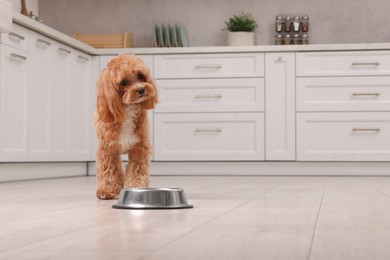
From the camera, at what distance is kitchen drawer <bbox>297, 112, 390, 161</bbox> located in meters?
5.46

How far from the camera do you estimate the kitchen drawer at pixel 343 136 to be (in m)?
5.46

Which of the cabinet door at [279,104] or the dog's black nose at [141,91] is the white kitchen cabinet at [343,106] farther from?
the dog's black nose at [141,91]

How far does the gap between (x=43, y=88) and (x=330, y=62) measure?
216 centimetres

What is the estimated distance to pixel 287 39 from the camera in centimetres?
599

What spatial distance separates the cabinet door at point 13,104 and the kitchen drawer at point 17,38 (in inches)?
1.3

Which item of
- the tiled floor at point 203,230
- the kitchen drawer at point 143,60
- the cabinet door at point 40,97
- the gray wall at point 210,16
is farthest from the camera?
the gray wall at point 210,16

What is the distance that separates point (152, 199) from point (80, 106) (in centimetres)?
338

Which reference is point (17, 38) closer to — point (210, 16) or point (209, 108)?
point (209, 108)

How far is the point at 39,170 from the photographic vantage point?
15.8 feet

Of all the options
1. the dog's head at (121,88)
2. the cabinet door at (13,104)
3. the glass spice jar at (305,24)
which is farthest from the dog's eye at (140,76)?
the glass spice jar at (305,24)

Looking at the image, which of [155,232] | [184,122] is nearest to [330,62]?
[184,122]

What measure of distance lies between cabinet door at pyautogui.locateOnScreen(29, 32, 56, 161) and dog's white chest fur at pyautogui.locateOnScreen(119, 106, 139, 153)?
6.47 feet

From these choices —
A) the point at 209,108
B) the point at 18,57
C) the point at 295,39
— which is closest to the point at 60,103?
the point at 18,57

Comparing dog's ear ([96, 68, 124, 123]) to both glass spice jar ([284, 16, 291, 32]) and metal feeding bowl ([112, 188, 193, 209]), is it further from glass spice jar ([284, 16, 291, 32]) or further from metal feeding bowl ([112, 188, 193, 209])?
glass spice jar ([284, 16, 291, 32])
